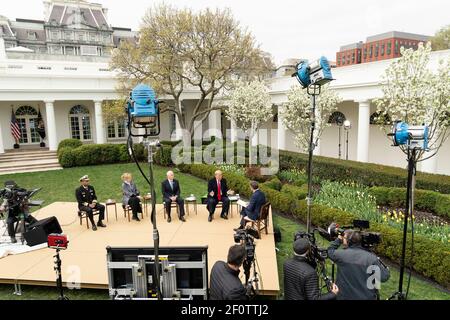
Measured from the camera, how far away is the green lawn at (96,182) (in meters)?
12.9

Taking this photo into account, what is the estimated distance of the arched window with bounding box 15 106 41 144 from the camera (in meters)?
23.8

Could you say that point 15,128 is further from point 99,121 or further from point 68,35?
point 68,35

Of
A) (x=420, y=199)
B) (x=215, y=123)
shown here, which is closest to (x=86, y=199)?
(x=420, y=199)

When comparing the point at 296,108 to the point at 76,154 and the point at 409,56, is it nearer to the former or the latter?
the point at 409,56

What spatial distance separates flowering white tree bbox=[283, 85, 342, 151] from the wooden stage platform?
730 centimetres

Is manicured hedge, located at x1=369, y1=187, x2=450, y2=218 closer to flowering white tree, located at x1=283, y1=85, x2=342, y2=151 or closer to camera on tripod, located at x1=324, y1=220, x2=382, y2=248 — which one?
flowering white tree, located at x1=283, y1=85, x2=342, y2=151

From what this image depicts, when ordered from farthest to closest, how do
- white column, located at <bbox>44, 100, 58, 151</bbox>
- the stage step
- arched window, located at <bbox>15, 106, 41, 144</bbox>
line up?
arched window, located at <bbox>15, 106, 41, 144</bbox>, white column, located at <bbox>44, 100, 58, 151</bbox>, the stage step

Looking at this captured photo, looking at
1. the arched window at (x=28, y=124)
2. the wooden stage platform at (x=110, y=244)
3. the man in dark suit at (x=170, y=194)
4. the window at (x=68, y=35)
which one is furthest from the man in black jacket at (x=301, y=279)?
the window at (x=68, y=35)

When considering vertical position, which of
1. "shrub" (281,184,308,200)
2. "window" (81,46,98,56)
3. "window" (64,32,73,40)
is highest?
"window" (64,32,73,40)

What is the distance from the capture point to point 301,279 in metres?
3.47

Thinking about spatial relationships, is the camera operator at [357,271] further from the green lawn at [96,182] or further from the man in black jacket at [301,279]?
the green lawn at [96,182]

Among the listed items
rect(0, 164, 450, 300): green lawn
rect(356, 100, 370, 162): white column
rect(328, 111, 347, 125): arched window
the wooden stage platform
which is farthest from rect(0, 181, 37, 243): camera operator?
rect(328, 111, 347, 125): arched window

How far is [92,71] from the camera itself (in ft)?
84.5
